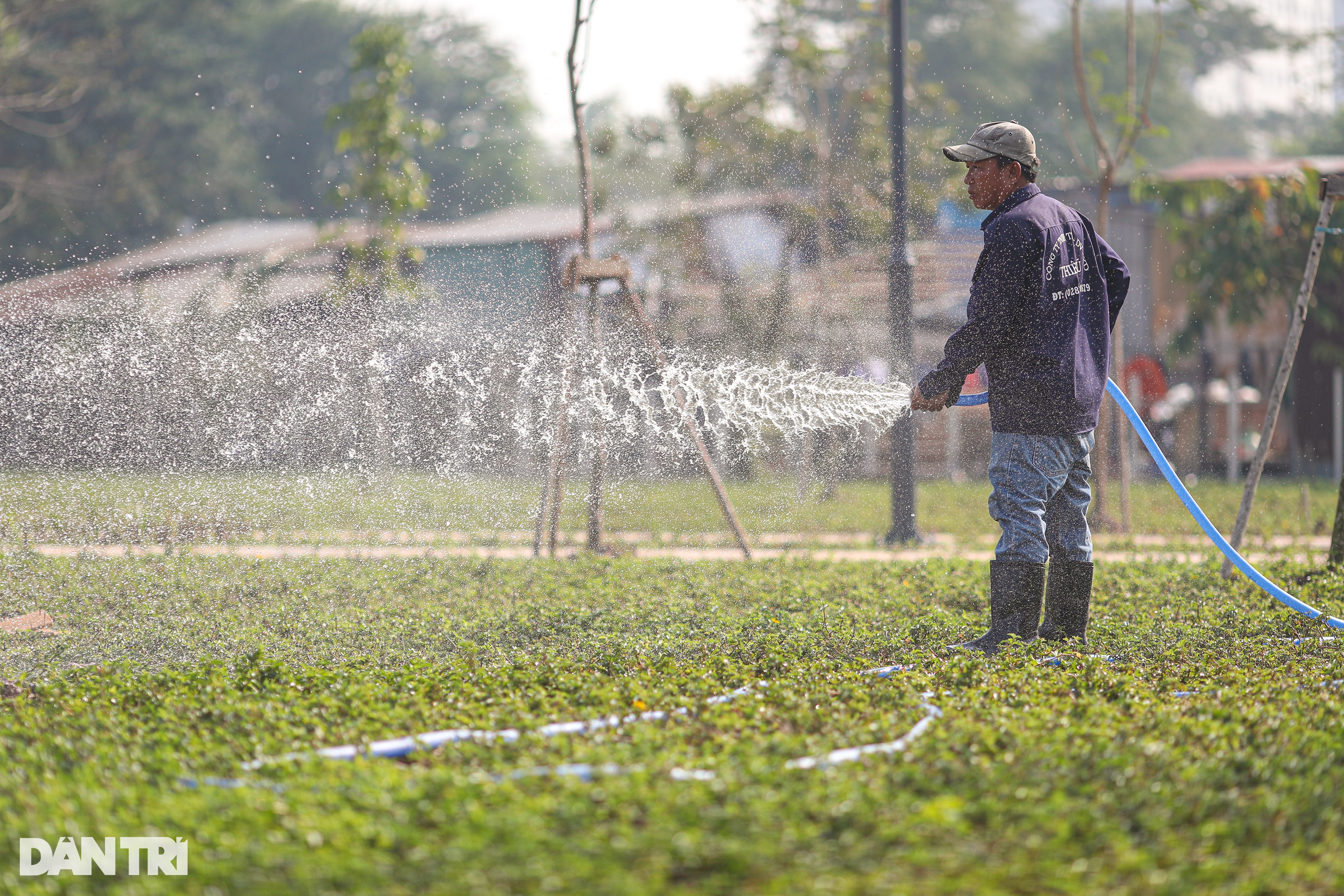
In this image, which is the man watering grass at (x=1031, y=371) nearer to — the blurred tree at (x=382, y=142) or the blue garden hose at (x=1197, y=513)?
the blue garden hose at (x=1197, y=513)

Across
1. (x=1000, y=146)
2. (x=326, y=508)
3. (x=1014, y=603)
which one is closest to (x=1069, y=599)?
(x=1014, y=603)

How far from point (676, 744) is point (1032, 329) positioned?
2.35m

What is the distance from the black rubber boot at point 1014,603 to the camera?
453 centimetres

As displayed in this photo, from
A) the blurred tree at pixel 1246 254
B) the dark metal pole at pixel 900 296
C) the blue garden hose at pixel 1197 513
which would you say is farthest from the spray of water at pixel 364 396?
the blurred tree at pixel 1246 254

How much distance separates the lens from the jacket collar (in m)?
4.55

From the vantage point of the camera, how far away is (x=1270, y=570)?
649 centimetres

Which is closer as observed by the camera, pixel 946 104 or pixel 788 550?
pixel 788 550

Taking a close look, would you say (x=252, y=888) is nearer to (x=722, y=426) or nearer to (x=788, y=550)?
(x=788, y=550)

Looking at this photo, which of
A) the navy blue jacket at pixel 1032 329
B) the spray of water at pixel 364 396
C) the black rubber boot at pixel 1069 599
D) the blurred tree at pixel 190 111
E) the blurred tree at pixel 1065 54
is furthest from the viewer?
the blurred tree at pixel 1065 54

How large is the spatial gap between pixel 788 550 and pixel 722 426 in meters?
1.14

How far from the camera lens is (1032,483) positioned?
452cm

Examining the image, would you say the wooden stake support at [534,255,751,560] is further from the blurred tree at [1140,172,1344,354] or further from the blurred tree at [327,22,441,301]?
the blurred tree at [1140,172,1344,354]

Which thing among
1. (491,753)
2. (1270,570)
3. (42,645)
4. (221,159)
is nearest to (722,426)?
(1270,570)

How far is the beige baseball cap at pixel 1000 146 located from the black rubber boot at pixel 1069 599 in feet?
5.41
